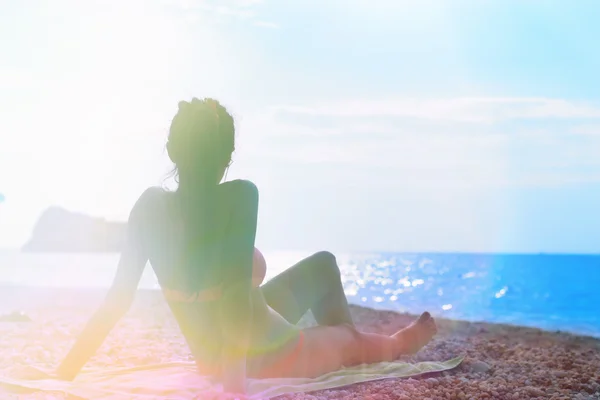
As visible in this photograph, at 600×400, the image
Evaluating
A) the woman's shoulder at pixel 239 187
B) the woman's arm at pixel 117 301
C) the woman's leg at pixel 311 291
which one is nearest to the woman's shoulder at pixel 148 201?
the woman's arm at pixel 117 301

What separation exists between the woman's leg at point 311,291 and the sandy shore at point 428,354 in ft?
1.99

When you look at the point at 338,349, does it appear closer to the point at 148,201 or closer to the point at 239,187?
the point at 239,187

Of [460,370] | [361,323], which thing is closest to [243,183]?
[460,370]

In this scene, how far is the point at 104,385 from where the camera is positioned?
4.31 m

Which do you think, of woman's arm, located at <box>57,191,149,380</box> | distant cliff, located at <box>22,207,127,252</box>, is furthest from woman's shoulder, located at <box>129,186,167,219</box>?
distant cliff, located at <box>22,207,127,252</box>

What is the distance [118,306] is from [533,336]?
8.83 m

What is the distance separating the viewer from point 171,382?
4484mm

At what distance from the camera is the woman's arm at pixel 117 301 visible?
4113mm

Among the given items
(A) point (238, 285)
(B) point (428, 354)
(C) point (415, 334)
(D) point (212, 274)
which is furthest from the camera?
(B) point (428, 354)

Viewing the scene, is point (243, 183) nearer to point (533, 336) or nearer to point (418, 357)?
point (418, 357)

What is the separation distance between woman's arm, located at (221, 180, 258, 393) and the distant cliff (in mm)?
129769

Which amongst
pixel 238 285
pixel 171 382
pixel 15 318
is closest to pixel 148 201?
pixel 238 285

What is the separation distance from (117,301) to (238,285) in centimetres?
78

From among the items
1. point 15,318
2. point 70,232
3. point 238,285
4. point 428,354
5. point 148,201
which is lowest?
point 428,354
